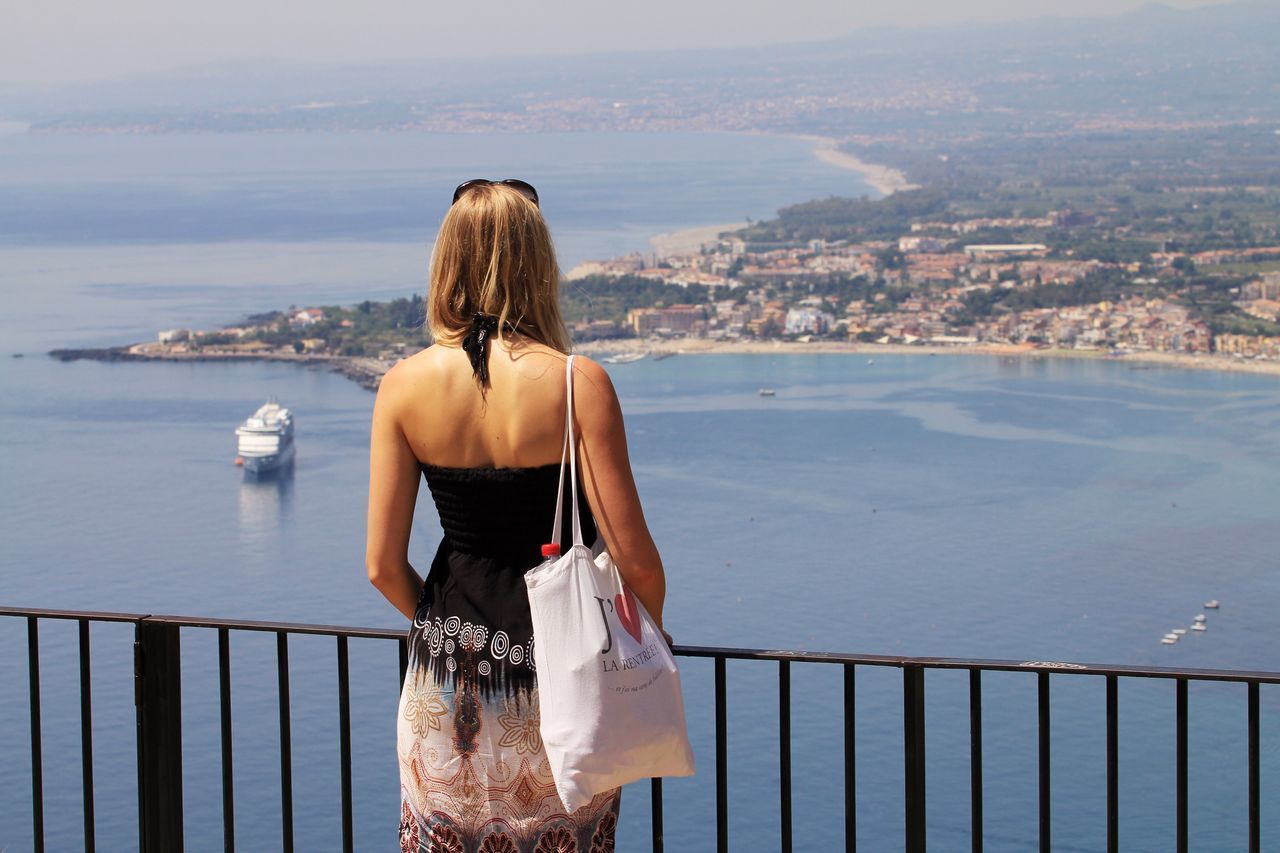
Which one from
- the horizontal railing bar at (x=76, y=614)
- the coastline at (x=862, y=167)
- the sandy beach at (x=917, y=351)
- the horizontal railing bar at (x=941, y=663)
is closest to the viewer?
the horizontal railing bar at (x=941, y=663)

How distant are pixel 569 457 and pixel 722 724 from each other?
2.04 feet

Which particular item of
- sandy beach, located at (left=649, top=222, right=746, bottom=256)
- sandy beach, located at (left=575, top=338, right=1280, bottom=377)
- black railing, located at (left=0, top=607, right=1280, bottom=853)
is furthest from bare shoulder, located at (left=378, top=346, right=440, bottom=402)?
sandy beach, located at (left=649, top=222, right=746, bottom=256)

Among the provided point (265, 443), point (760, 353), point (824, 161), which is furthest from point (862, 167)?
point (265, 443)

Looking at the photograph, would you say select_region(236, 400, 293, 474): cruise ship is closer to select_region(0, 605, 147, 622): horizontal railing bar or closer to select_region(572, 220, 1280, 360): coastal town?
select_region(572, 220, 1280, 360): coastal town

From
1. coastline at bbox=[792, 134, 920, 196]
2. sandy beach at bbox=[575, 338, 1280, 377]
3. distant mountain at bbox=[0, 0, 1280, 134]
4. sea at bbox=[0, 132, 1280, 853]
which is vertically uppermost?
distant mountain at bbox=[0, 0, 1280, 134]

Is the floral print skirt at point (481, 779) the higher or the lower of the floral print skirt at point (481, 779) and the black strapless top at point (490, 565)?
the lower

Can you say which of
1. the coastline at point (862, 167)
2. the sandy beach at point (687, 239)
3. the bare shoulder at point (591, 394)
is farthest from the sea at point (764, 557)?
the coastline at point (862, 167)

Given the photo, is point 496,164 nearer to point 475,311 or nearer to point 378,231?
point 378,231

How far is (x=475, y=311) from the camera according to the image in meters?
1.41

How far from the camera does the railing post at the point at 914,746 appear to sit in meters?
1.82

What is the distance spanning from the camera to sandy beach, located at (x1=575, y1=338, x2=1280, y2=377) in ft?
159

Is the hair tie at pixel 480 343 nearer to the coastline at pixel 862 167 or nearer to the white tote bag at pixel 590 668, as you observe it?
the white tote bag at pixel 590 668

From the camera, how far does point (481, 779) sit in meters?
1.45

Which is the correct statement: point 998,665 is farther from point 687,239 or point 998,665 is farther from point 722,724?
point 687,239
